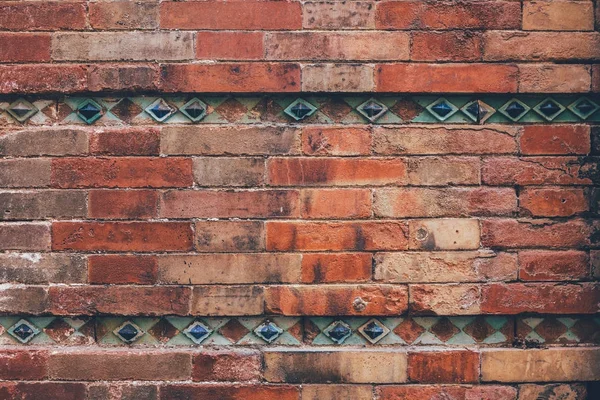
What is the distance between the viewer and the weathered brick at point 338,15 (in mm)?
1568

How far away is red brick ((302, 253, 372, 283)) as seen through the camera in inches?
61.9

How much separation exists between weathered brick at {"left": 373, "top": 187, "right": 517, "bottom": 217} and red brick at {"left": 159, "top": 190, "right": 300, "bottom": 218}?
0.31m

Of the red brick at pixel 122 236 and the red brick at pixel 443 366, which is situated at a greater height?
the red brick at pixel 122 236

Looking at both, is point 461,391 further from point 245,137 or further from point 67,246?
point 67,246

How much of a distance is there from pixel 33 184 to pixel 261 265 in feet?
2.70

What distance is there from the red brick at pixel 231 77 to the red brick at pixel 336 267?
0.58m

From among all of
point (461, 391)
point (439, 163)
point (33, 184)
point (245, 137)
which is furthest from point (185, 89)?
point (461, 391)

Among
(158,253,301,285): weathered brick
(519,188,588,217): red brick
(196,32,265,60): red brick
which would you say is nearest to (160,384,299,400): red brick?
(158,253,301,285): weathered brick

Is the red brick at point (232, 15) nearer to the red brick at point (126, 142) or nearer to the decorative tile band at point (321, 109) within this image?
the decorative tile band at point (321, 109)

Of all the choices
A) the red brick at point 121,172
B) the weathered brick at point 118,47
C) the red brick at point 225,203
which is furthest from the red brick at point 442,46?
the red brick at point 121,172

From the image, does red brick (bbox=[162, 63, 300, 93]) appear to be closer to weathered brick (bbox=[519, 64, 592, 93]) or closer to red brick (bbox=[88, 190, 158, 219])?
red brick (bbox=[88, 190, 158, 219])

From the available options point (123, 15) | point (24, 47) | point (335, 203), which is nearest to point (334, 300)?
point (335, 203)

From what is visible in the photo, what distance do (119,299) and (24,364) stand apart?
1.28ft

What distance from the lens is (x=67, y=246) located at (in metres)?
1.58
